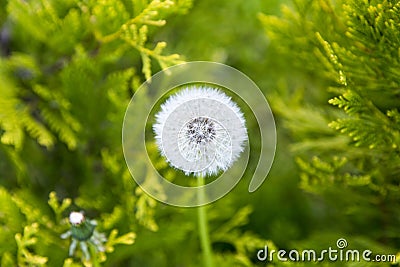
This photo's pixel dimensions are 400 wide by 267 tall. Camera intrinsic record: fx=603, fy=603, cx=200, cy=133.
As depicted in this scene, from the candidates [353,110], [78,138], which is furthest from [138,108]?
[353,110]

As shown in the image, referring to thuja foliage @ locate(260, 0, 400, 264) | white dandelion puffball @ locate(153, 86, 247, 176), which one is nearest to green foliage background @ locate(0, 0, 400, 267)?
thuja foliage @ locate(260, 0, 400, 264)

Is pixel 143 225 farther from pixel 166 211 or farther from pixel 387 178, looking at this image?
pixel 387 178

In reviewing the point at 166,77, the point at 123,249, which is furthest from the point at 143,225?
the point at 166,77

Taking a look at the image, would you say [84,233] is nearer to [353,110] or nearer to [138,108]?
[138,108]

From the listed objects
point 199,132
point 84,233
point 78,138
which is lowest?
point 84,233

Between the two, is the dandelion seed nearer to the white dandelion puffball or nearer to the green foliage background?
the green foliage background

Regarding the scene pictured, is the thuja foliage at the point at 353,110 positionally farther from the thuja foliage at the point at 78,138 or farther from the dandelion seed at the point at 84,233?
the dandelion seed at the point at 84,233
